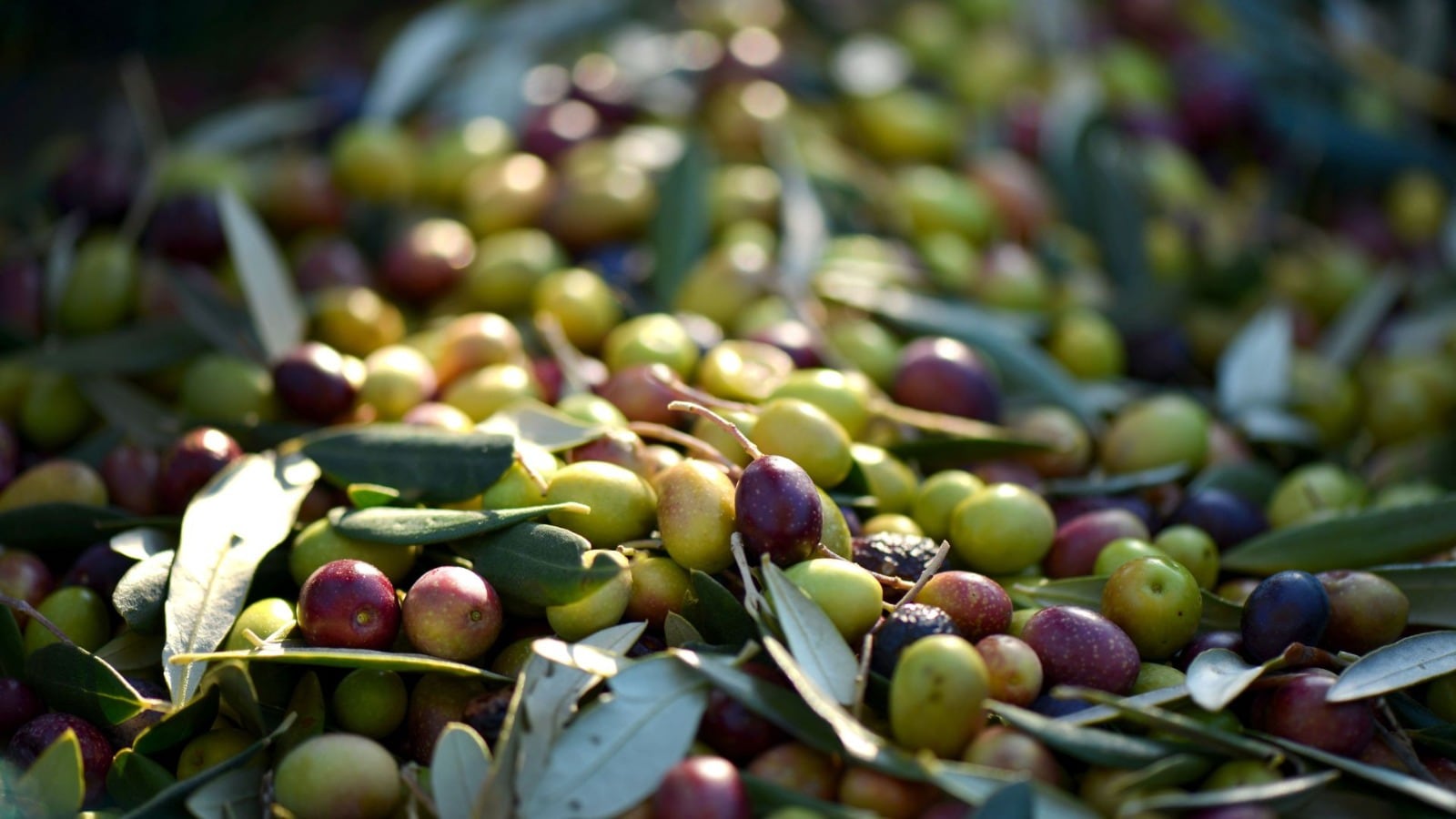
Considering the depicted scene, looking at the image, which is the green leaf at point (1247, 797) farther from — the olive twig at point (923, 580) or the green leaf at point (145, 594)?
the green leaf at point (145, 594)

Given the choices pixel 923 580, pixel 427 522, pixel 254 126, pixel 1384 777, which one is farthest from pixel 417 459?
pixel 254 126

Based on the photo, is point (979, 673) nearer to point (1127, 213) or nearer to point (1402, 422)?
point (1402, 422)

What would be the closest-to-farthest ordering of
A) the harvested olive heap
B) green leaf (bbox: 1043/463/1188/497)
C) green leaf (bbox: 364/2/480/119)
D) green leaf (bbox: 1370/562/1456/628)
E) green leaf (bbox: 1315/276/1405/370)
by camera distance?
the harvested olive heap → green leaf (bbox: 1370/562/1456/628) → green leaf (bbox: 1043/463/1188/497) → green leaf (bbox: 1315/276/1405/370) → green leaf (bbox: 364/2/480/119)

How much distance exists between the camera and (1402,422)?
1926 millimetres

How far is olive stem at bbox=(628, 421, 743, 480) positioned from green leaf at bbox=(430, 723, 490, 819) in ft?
1.35

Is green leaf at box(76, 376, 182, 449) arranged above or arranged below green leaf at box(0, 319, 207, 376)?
below

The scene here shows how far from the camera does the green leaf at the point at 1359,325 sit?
2.14m

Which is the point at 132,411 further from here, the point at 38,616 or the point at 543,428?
the point at 543,428

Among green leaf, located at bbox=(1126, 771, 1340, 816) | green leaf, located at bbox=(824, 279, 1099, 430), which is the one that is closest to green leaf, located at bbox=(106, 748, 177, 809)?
green leaf, located at bbox=(1126, 771, 1340, 816)

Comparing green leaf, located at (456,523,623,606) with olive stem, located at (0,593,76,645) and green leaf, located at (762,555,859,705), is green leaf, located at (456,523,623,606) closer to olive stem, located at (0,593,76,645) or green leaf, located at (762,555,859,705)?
green leaf, located at (762,555,859,705)

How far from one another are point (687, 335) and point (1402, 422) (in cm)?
116

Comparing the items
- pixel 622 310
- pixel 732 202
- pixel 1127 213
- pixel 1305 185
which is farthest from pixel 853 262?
pixel 1305 185

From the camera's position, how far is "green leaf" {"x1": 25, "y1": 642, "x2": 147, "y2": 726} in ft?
3.83

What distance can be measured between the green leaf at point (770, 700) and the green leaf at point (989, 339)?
2.77ft
